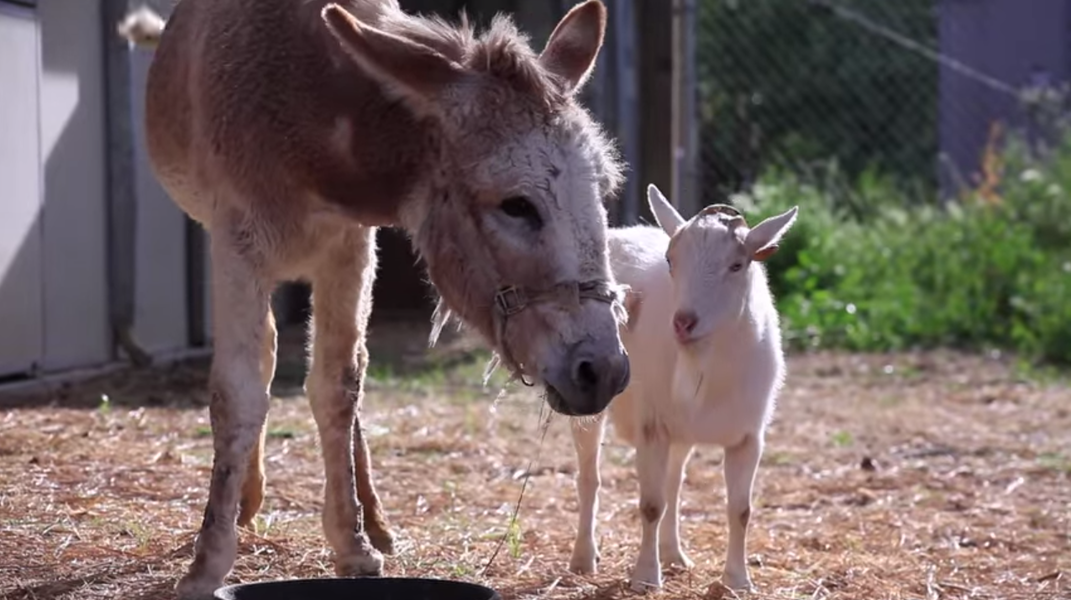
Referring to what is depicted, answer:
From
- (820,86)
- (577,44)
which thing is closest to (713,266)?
(577,44)

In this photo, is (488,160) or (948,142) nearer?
(488,160)

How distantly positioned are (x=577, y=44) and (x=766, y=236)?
96 centimetres

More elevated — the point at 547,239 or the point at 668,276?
the point at 547,239

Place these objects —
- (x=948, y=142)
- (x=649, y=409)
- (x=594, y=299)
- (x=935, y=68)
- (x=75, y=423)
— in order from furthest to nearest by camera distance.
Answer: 1. (x=935, y=68)
2. (x=948, y=142)
3. (x=75, y=423)
4. (x=649, y=409)
5. (x=594, y=299)

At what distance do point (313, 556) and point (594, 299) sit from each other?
1.61 metres

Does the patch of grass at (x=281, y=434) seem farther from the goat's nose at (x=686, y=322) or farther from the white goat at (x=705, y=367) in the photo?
the goat's nose at (x=686, y=322)

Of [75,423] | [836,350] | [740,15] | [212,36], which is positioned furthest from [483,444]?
[740,15]

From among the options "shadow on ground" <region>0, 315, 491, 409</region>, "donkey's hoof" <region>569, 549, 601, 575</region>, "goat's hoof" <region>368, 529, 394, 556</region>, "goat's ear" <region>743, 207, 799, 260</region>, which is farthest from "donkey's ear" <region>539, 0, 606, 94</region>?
"shadow on ground" <region>0, 315, 491, 409</region>

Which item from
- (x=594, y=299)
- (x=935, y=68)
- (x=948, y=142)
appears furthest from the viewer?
(x=935, y=68)

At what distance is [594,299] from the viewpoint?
3873 millimetres

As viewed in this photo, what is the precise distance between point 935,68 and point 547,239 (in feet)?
50.8

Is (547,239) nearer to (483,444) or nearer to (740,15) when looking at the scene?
(483,444)

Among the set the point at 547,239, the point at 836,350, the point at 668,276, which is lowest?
the point at 836,350

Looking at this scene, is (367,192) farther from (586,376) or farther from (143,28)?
(143,28)
